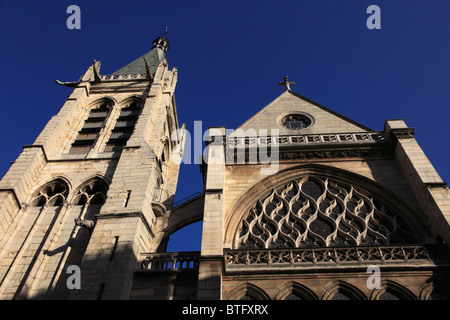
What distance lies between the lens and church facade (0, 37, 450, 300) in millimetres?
8469

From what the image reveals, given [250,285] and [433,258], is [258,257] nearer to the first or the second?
[250,285]

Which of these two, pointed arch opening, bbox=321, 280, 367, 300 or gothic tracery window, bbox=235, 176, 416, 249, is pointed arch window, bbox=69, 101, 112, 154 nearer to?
gothic tracery window, bbox=235, 176, 416, 249

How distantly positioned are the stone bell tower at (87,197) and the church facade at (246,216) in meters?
0.04

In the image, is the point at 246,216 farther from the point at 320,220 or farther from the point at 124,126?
the point at 124,126

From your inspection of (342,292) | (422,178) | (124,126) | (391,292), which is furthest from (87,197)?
(422,178)

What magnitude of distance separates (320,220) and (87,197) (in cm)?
696

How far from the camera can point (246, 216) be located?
10492mm

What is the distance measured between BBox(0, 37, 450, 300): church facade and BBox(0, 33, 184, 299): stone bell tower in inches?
1.7

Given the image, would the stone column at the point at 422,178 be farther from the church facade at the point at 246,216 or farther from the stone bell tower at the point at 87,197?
the stone bell tower at the point at 87,197

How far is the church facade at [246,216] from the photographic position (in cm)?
847

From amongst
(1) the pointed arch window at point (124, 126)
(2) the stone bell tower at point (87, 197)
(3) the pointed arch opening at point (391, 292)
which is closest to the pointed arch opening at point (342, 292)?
(3) the pointed arch opening at point (391, 292)
